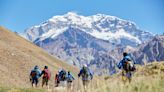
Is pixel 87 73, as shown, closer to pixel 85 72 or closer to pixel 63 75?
pixel 85 72

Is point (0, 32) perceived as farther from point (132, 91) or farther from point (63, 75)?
point (132, 91)

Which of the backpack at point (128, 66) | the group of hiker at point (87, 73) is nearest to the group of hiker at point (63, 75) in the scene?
the group of hiker at point (87, 73)

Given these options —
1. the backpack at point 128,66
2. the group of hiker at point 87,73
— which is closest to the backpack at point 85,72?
the group of hiker at point 87,73

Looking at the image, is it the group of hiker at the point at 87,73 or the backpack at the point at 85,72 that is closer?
the group of hiker at the point at 87,73

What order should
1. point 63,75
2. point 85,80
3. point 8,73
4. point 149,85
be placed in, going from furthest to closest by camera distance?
1. point 8,73
2. point 63,75
3. point 85,80
4. point 149,85

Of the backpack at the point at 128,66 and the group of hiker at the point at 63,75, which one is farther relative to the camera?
the group of hiker at the point at 63,75

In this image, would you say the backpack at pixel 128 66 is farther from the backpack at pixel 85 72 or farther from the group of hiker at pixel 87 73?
the backpack at pixel 85 72

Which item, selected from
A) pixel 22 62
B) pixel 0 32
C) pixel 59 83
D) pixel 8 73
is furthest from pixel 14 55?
pixel 59 83

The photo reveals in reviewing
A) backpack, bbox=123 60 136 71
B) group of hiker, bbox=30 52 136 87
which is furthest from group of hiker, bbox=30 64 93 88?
backpack, bbox=123 60 136 71

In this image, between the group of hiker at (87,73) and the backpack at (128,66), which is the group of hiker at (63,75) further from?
the backpack at (128,66)

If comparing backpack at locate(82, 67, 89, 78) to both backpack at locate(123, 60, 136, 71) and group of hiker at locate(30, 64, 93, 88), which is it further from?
backpack at locate(123, 60, 136, 71)

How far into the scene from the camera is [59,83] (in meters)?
38.0

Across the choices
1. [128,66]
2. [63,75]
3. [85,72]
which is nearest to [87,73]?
[85,72]

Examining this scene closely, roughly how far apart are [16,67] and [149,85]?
98822 millimetres
